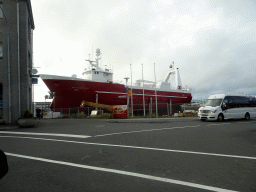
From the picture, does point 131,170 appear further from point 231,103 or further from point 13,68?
point 231,103

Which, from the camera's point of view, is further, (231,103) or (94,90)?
(94,90)

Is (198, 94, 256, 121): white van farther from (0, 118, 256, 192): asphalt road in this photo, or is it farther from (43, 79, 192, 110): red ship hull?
(43, 79, 192, 110): red ship hull

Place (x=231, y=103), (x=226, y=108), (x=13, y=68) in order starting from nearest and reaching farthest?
(x=13, y=68), (x=226, y=108), (x=231, y=103)

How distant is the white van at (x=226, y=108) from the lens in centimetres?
1747

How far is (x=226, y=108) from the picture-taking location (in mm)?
17906

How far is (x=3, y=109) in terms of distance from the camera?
1465 cm

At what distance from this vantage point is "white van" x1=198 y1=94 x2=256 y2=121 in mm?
17469

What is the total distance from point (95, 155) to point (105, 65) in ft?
113

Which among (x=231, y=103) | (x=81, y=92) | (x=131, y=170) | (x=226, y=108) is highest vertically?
(x=81, y=92)

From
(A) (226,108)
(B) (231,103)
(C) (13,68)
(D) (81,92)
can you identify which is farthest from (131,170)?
(D) (81,92)

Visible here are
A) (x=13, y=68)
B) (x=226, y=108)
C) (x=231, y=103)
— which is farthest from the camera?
(x=231, y=103)

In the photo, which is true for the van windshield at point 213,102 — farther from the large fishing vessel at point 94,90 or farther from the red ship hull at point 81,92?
the red ship hull at point 81,92

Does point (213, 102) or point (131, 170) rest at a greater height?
point (213, 102)

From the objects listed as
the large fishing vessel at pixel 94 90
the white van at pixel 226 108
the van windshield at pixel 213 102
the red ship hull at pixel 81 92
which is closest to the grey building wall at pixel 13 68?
the large fishing vessel at pixel 94 90
